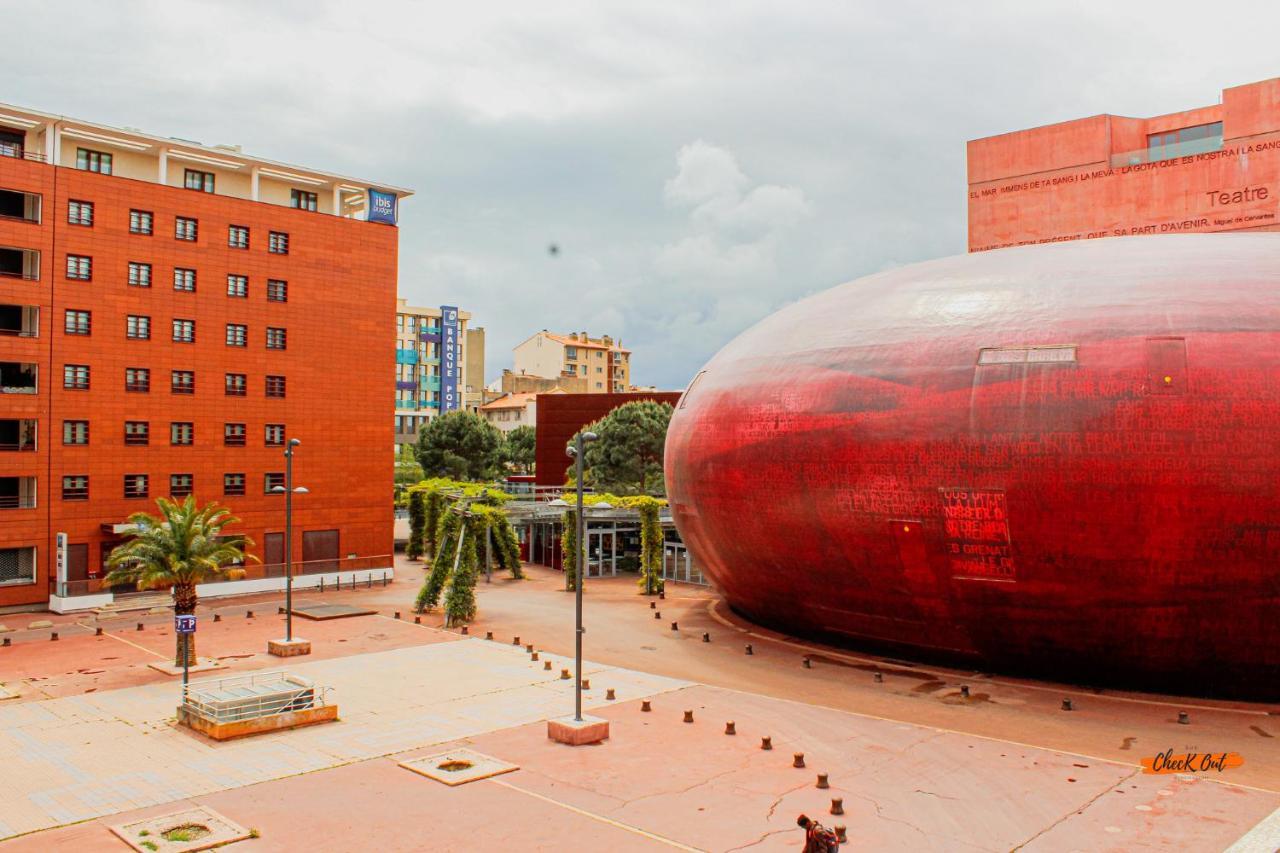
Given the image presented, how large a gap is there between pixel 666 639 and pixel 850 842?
17.6 meters

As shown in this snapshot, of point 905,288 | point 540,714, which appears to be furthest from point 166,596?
point 905,288

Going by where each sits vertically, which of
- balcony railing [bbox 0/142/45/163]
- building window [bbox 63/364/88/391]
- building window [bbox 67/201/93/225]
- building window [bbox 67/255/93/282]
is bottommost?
building window [bbox 63/364/88/391]

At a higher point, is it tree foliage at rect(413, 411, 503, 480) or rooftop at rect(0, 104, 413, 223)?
rooftop at rect(0, 104, 413, 223)

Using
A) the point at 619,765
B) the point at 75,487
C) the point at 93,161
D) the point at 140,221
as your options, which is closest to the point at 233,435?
the point at 75,487

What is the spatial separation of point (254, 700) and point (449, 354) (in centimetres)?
9806

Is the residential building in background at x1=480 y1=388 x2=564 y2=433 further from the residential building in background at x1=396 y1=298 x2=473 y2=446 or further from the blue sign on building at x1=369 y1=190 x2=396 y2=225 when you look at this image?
the blue sign on building at x1=369 y1=190 x2=396 y2=225

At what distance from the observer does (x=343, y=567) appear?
4794cm

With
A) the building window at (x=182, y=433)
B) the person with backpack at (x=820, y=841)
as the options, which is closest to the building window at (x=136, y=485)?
the building window at (x=182, y=433)

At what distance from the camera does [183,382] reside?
146 ft

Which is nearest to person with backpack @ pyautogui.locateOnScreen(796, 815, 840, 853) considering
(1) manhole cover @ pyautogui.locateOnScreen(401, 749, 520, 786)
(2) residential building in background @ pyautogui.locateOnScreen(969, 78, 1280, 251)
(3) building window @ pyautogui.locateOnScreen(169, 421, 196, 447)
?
(1) manhole cover @ pyautogui.locateOnScreen(401, 749, 520, 786)

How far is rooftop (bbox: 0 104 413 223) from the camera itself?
4112 centimetres

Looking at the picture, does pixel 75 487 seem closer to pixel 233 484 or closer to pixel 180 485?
pixel 180 485

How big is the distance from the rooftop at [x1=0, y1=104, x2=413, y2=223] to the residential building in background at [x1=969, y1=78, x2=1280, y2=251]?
31.7 m

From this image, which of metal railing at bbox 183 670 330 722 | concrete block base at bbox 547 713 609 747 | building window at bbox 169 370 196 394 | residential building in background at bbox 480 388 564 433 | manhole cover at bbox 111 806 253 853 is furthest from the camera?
residential building in background at bbox 480 388 564 433
